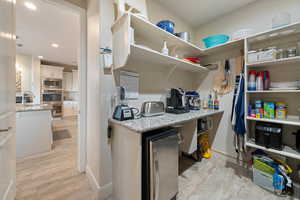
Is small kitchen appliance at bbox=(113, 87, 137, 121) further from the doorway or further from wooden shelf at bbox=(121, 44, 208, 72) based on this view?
the doorway

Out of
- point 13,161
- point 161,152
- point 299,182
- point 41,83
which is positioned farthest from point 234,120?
point 41,83

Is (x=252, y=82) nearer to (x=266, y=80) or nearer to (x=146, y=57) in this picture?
(x=266, y=80)

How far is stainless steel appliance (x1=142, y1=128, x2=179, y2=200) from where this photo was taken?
0.99 meters

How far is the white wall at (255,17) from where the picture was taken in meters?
1.63

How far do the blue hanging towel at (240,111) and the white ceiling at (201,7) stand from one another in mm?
1287

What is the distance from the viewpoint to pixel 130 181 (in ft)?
3.38

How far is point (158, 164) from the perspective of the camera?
1.02 meters

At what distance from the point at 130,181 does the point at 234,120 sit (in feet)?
5.63

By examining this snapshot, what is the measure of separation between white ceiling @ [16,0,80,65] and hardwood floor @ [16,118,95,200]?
218cm

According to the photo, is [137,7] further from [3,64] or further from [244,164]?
[244,164]

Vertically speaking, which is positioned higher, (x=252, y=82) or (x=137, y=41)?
(x=137, y=41)

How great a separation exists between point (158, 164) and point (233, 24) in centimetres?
268

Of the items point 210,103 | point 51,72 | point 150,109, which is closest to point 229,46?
point 210,103

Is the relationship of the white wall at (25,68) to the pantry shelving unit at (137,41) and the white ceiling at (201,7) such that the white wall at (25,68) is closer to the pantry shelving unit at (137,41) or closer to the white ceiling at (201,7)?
the pantry shelving unit at (137,41)
